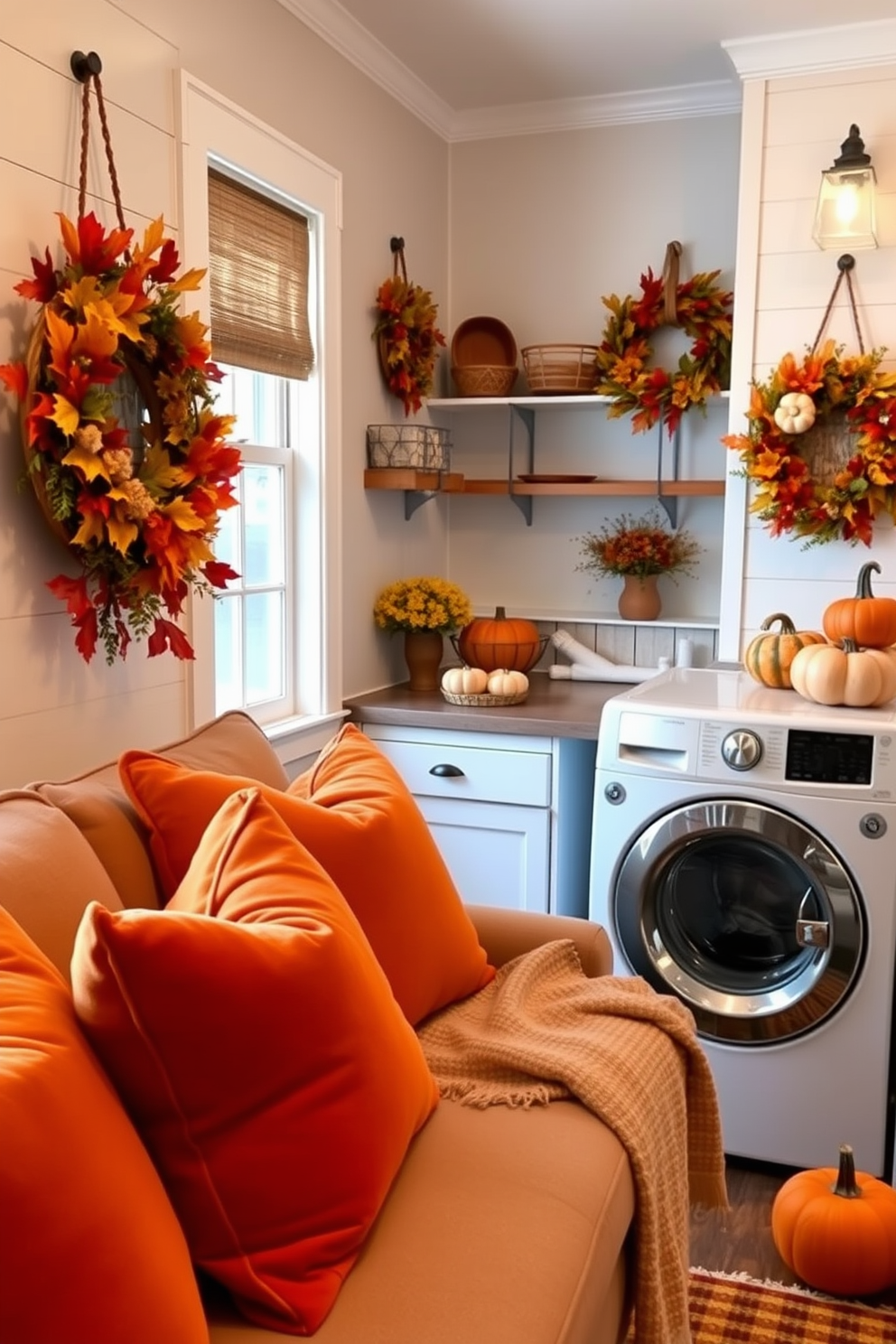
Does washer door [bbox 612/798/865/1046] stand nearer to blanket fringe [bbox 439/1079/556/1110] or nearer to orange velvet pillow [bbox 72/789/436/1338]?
blanket fringe [bbox 439/1079/556/1110]

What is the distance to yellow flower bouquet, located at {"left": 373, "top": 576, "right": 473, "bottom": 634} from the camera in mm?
3334

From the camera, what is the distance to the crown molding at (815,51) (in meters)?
2.89

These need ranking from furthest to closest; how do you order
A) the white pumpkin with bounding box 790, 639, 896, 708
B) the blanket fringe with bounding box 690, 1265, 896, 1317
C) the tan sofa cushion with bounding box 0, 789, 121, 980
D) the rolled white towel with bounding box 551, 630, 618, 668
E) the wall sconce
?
the rolled white towel with bounding box 551, 630, 618, 668 → the wall sconce → the white pumpkin with bounding box 790, 639, 896, 708 → the blanket fringe with bounding box 690, 1265, 896, 1317 → the tan sofa cushion with bounding box 0, 789, 121, 980

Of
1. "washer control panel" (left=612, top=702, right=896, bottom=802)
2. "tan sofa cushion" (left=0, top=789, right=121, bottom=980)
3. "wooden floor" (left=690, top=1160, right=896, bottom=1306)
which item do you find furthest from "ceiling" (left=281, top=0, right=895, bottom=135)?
"wooden floor" (left=690, top=1160, right=896, bottom=1306)

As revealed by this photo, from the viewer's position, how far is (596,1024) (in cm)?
178

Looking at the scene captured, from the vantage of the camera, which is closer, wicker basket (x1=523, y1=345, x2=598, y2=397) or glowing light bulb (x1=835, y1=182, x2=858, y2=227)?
glowing light bulb (x1=835, y1=182, x2=858, y2=227)

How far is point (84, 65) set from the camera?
6.59ft

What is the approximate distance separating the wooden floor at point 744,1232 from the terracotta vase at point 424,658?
1.53 metres

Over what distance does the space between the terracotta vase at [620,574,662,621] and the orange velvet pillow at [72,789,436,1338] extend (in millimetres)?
2430

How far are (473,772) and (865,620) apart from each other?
105 cm

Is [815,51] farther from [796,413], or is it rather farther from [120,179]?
[120,179]

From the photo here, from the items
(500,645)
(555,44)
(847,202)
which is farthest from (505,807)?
(555,44)

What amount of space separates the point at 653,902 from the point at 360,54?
2.27 metres

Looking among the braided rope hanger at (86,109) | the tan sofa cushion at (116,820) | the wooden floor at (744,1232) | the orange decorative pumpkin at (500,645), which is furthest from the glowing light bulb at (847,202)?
the wooden floor at (744,1232)
